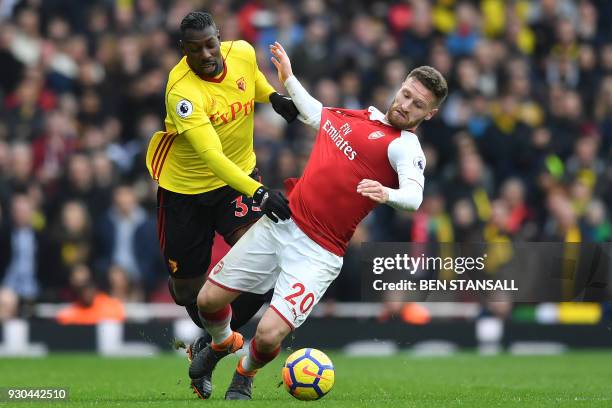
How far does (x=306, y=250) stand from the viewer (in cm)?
923

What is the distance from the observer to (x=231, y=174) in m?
9.34

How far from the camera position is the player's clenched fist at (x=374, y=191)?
8570 millimetres

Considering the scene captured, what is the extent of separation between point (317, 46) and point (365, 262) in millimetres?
8108

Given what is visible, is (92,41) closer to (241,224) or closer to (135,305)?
(135,305)

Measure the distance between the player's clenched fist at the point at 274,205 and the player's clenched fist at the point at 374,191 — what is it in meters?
0.63

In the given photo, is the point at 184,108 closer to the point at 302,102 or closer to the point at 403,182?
the point at 302,102

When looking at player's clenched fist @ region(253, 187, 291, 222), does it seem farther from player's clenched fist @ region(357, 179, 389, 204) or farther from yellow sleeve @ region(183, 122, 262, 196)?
player's clenched fist @ region(357, 179, 389, 204)

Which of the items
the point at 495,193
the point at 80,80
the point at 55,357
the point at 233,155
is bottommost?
the point at 55,357

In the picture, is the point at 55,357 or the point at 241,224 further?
the point at 55,357

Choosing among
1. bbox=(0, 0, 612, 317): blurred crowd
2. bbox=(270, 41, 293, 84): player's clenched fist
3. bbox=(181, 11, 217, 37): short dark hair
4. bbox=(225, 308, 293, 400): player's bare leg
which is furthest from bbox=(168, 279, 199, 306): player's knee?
bbox=(0, 0, 612, 317): blurred crowd

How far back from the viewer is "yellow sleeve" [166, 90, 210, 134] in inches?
378

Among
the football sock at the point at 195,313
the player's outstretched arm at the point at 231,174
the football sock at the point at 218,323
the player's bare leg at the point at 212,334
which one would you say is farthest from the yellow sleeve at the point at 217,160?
the football sock at the point at 195,313

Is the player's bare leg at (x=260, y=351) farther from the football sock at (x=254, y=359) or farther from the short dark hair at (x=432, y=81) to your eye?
the short dark hair at (x=432, y=81)

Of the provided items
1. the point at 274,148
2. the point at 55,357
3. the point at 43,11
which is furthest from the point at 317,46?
the point at 55,357
